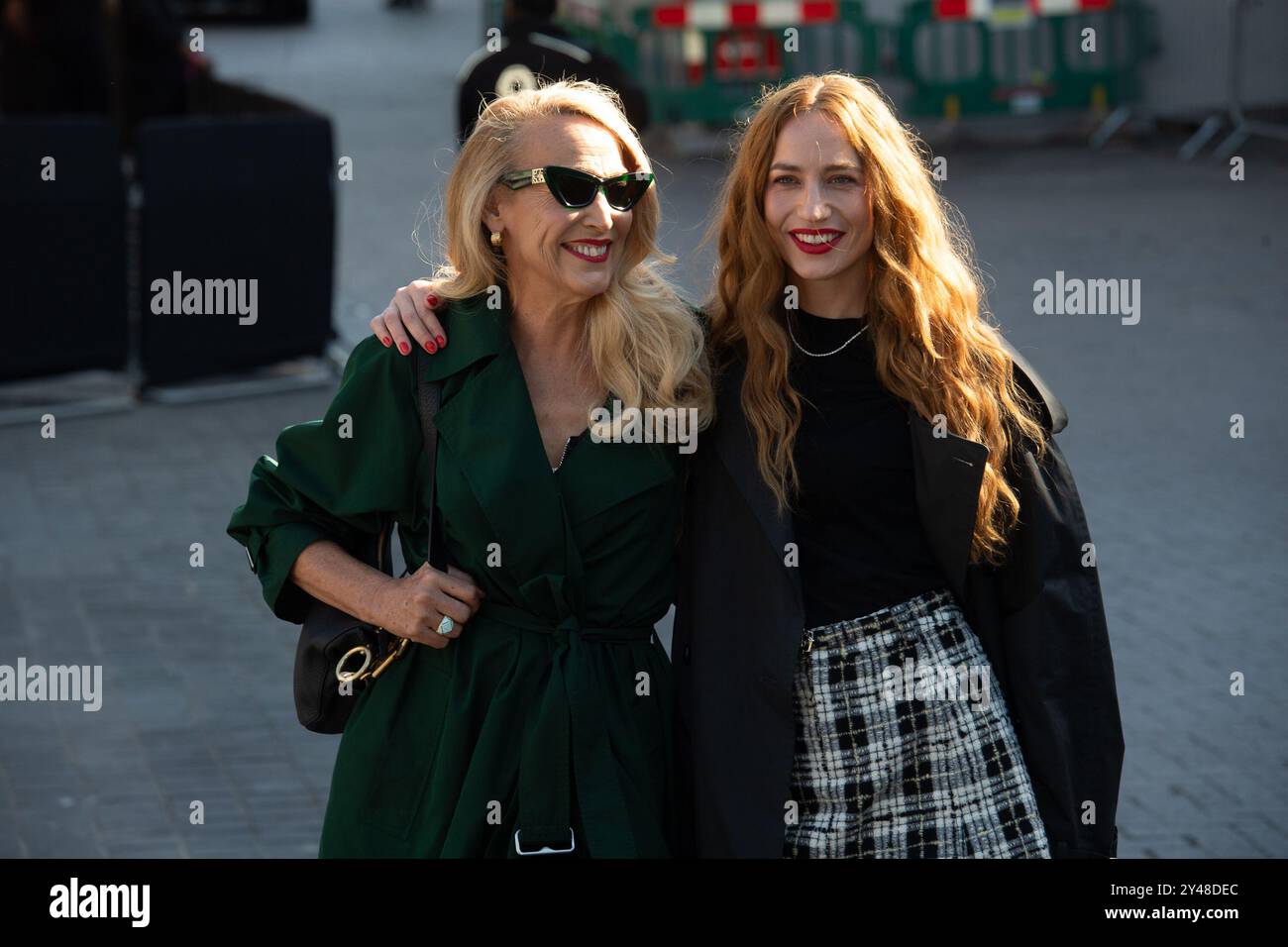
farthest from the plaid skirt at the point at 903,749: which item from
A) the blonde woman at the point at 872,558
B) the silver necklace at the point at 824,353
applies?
the silver necklace at the point at 824,353

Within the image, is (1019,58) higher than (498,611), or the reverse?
(1019,58)

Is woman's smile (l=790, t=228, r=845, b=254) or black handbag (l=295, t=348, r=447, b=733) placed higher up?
woman's smile (l=790, t=228, r=845, b=254)

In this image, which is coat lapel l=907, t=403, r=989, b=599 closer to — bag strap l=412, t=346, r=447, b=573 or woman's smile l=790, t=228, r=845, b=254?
woman's smile l=790, t=228, r=845, b=254

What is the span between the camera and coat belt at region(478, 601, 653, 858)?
10.5 feet

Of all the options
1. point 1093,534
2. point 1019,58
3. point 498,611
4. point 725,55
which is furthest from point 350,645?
point 1019,58

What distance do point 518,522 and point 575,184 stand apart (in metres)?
0.58

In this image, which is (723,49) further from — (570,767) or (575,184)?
(570,767)

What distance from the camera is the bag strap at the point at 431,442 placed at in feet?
10.7

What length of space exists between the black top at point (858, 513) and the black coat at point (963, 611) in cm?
4

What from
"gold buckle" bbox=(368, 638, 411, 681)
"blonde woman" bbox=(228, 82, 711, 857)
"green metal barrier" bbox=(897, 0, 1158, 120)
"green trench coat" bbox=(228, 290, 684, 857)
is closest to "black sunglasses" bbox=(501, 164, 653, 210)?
"blonde woman" bbox=(228, 82, 711, 857)

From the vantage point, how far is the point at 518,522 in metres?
3.20

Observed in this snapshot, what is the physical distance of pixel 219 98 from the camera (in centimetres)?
1352

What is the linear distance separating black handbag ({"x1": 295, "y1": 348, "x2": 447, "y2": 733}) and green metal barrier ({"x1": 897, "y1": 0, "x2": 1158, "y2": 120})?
47.2 feet

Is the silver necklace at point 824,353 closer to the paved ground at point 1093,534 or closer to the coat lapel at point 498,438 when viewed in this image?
the coat lapel at point 498,438
